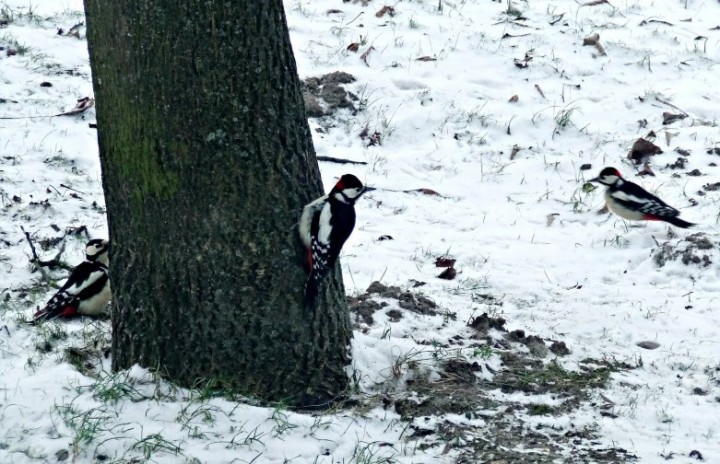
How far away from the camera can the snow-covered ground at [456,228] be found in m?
4.58

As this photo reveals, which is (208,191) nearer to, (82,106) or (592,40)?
(82,106)

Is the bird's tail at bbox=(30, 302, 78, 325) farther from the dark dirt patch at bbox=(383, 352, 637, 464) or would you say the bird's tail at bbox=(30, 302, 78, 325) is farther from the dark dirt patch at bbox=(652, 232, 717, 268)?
the dark dirt patch at bbox=(652, 232, 717, 268)

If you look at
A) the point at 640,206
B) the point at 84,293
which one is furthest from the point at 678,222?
the point at 84,293

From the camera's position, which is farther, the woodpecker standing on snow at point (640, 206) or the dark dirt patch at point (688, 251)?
the woodpecker standing on snow at point (640, 206)

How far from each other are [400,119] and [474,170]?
96 cm

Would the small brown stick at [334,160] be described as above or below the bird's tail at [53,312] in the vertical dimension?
below

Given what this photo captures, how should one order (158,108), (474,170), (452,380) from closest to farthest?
(158,108)
(452,380)
(474,170)

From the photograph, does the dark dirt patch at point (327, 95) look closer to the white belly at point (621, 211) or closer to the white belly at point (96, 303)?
the white belly at point (621, 211)

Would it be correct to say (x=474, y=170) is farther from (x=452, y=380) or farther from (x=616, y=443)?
(x=616, y=443)

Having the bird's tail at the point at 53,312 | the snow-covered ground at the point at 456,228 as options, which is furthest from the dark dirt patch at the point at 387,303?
the bird's tail at the point at 53,312

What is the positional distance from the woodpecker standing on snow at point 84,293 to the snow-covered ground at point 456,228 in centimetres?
12

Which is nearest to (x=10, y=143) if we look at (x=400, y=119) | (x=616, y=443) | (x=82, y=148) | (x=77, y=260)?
(x=82, y=148)

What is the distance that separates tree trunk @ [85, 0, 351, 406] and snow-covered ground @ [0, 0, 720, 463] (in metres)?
0.26

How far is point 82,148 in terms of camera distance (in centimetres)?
825
